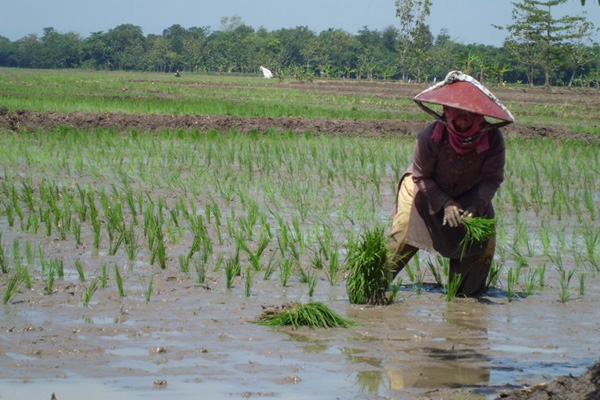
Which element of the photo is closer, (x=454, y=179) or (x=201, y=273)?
(x=454, y=179)

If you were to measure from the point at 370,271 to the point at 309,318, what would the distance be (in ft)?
2.17

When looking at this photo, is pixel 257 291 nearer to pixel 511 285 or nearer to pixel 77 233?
pixel 511 285

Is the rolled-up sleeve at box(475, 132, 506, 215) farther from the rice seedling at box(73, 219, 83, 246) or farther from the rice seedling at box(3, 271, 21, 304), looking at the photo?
the rice seedling at box(73, 219, 83, 246)

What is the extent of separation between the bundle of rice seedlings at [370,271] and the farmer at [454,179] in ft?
0.46

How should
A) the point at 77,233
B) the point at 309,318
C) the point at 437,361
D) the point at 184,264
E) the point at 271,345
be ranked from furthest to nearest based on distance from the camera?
the point at 77,233 → the point at 184,264 → the point at 309,318 → the point at 271,345 → the point at 437,361

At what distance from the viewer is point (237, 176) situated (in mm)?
9781

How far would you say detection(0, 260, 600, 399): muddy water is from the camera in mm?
3551

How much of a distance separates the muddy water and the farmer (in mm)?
260

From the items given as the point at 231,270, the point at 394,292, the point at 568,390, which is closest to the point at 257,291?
the point at 231,270

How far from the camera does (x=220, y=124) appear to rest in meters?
15.2

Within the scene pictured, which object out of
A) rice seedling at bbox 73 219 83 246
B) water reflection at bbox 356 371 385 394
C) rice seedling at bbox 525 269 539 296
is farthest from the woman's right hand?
rice seedling at bbox 73 219 83 246

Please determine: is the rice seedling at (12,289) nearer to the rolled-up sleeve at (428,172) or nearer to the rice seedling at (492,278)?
the rolled-up sleeve at (428,172)

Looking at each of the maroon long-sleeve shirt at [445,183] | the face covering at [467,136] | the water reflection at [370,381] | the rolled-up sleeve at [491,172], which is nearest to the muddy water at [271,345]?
the water reflection at [370,381]

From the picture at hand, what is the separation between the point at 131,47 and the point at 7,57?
21391 millimetres
